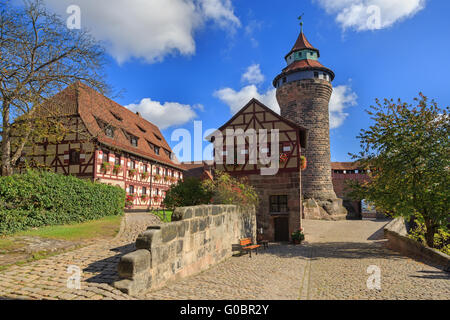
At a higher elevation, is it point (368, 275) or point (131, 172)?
point (131, 172)

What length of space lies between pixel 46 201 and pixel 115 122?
10.9m

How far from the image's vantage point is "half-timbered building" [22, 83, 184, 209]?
1842 centimetres

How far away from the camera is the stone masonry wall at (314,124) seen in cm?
3031

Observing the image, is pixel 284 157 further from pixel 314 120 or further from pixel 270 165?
pixel 314 120

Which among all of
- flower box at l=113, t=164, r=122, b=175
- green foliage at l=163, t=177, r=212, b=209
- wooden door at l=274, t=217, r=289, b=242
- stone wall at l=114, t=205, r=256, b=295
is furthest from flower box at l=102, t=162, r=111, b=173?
stone wall at l=114, t=205, r=256, b=295

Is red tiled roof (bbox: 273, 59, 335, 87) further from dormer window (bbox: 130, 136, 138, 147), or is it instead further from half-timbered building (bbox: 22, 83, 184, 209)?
dormer window (bbox: 130, 136, 138, 147)

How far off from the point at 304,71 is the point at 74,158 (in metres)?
23.5

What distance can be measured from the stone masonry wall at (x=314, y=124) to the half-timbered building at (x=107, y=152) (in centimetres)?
1448

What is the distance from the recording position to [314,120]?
100ft

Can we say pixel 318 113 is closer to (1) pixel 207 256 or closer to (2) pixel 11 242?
(1) pixel 207 256

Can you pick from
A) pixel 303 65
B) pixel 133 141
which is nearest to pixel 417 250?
pixel 133 141

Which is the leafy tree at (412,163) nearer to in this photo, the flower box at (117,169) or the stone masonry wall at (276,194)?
the stone masonry wall at (276,194)

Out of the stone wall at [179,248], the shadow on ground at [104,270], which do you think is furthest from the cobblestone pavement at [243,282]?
the shadow on ground at [104,270]
